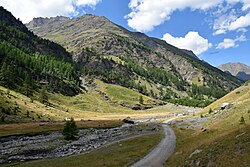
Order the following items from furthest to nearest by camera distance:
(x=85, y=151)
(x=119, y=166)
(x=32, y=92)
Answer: (x=32, y=92)
(x=85, y=151)
(x=119, y=166)

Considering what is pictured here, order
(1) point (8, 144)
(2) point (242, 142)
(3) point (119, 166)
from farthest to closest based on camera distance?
(1) point (8, 144), (3) point (119, 166), (2) point (242, 142)

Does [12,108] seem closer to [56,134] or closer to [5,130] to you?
[5,130]

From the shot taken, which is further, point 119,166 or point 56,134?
point 56,134

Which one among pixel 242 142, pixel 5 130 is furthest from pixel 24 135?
pixel 242 142

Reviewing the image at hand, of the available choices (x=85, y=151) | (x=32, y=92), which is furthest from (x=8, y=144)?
(x=32, y=92)

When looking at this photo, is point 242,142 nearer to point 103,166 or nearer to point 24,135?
point 103,166

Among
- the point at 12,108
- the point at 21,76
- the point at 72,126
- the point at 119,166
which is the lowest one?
the point at 119,166

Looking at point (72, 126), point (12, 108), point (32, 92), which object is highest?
point (32, 92)

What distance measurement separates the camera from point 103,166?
41.7 meters

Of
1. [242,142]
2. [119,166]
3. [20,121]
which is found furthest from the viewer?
[20,121]

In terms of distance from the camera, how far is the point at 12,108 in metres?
116

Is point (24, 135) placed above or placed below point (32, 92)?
below

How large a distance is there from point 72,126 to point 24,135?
16.8 meters

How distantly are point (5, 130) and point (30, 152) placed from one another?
103 ft
